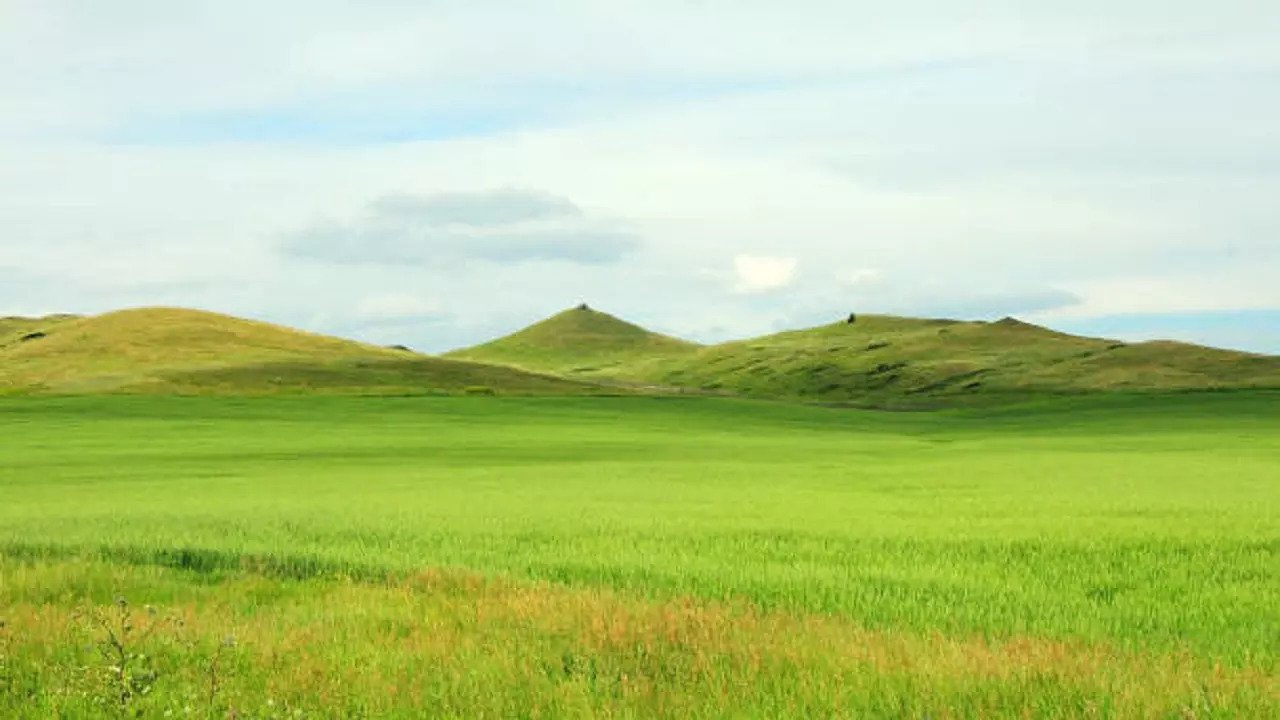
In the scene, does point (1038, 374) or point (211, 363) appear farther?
point (1038, 374)

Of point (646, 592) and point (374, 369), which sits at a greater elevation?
point (374, 369)

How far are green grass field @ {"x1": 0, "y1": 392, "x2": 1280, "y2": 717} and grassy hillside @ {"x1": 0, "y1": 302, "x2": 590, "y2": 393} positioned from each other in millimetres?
82083

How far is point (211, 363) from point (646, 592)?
129 meters

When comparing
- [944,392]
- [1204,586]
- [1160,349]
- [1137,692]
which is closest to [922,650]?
[1137,692]

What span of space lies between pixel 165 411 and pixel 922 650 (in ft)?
259

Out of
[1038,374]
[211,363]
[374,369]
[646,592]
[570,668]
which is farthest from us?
[1038,374]

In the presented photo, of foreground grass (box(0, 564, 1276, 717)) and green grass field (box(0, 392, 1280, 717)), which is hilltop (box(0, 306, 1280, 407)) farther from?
foreground grass (box(0, 564, 1276, 717))

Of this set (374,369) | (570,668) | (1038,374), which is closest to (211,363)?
(374,369)

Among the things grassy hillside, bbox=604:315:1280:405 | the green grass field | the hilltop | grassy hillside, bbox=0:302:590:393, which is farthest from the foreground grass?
grassy hillside, bbox=604:315:1280:405

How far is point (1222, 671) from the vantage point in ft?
30.3

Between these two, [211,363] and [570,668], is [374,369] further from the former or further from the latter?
[570,668]

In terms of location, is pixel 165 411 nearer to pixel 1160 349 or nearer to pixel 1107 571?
pixel 1107 571

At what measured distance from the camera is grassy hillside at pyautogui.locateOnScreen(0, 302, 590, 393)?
4707 inches

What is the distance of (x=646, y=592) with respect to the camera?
14.0m
